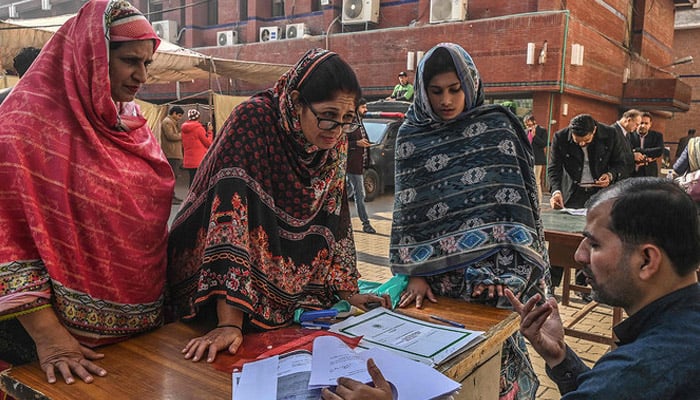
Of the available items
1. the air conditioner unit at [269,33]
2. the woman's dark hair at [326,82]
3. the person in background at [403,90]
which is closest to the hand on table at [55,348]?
the woman's dark hair at [326,82]

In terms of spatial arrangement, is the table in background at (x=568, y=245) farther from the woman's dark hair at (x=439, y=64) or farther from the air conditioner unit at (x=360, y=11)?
the air conditioner unit at (x=360, y=11)

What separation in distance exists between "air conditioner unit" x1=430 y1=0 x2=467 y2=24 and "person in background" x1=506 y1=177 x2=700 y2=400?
39.4 feet

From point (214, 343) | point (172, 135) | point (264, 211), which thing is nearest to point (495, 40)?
point (172, 135)

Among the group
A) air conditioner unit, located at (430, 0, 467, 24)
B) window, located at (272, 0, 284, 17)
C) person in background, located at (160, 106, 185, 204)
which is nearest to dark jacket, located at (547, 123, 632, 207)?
person in background, located at (160, 106, 185, 204)

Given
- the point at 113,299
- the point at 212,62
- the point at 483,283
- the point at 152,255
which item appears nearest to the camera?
the point at 113,299

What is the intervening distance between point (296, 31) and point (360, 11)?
215 cm

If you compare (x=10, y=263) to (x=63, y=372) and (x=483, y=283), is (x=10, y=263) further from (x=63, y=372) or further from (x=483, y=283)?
(x=483, y=283)

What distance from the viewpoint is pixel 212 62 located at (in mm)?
10102

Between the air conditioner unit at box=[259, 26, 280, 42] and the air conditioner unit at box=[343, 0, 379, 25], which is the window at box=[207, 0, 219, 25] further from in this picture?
the air conditioner unit at box=[343, 0, 379, 25]

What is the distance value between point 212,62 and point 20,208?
9.29 metres

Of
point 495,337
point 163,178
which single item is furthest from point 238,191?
point 495,337

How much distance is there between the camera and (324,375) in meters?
1.24

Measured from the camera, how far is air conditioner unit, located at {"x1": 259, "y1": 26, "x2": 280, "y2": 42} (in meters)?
16.0

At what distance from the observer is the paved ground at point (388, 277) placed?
345 centimetres
